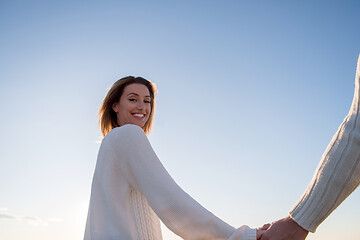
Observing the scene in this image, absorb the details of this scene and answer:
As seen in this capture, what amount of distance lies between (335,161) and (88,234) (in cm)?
197

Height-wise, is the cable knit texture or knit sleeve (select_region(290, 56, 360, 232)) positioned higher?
knit sleeve (select_region(290, 56, 360, 232))

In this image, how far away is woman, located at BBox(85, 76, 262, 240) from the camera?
2.27 metres

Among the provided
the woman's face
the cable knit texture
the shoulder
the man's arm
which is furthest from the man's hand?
the woman's face

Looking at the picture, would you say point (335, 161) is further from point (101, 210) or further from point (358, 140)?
point (101, 210)

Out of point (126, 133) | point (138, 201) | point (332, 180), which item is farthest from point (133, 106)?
point (332, 180)

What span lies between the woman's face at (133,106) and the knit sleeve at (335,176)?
7.24 ft

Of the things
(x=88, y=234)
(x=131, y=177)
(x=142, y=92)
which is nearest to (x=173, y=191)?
(x=131, y=177)

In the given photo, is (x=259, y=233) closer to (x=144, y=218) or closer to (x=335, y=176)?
(x=335, y=176)

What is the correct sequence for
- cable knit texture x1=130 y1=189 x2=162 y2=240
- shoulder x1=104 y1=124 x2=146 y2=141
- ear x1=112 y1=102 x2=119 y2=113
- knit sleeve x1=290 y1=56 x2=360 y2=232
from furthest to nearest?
ear x1=112 y1=102 x2=119 y2=113, shoulder x1=104 y1=124 x2=146 y2=141, cable knit texture x1=130 y1=189 x2=162 y2=240, knit sleeve x1=290 y1=56 x2=360 y2=232

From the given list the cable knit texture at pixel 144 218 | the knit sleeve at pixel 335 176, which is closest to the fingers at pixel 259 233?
the knit sleeve at pixel 335 176

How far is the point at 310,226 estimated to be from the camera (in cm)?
206

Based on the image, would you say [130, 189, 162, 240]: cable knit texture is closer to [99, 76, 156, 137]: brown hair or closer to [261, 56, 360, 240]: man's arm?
[261, 56, 360, 240]: man's arm

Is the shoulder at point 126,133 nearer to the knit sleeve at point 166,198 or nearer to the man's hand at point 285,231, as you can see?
the knit sleeve at point 166,198

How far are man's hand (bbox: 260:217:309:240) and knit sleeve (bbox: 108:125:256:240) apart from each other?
12 centimetres
